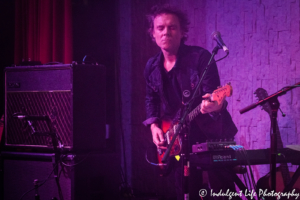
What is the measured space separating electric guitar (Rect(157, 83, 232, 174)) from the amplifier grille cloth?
0.79 meters

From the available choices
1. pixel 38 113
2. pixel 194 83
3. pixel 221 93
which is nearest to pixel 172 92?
pixel 194 83

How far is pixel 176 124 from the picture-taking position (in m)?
2.70

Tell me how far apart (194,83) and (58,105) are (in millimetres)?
1139

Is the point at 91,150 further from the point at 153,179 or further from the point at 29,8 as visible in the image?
the point at 29,8

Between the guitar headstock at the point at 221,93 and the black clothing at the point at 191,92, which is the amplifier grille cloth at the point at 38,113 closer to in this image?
the black clothing at the point at 191,92

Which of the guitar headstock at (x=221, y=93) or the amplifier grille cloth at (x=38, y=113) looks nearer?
the guitar headstock at (x=221, y=93)

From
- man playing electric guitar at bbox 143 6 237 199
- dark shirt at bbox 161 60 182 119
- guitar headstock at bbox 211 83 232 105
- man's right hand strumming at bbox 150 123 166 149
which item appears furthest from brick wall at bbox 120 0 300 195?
guitar headstock at bbox 211 83 232 105

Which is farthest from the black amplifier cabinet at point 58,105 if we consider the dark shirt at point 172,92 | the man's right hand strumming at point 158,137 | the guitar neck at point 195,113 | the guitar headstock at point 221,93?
the guitar headstock at point 221,93

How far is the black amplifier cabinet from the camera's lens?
9.20 feet

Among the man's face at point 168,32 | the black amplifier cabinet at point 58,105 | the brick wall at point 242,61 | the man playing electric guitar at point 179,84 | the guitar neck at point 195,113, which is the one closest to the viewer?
the guitar neck at point 195,113

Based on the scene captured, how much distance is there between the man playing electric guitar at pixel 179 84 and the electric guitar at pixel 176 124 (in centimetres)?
5

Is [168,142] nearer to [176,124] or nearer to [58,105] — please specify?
[176,124]

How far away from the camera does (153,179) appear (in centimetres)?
401

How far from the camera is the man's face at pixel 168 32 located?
2951mm
